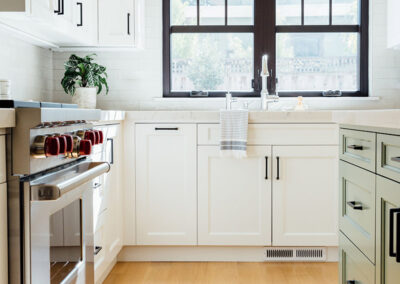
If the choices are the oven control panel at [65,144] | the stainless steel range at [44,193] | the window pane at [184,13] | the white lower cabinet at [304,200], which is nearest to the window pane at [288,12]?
the window pane at [184,13]

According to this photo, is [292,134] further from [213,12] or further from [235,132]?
[213,12]

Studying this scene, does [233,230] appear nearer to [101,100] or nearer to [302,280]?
[302,280]

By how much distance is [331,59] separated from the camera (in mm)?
3809

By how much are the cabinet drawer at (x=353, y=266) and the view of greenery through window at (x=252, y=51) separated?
212 cm

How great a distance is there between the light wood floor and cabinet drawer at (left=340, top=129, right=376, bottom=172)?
1.21 meters

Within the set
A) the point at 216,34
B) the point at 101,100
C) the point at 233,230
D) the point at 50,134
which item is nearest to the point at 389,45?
the point at 216,34

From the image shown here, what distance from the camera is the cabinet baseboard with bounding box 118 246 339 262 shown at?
316cm

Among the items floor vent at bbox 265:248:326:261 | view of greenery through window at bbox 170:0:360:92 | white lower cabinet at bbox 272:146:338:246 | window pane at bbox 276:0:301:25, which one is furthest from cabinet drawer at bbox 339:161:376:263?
window pane at bbox 276:0:301:25

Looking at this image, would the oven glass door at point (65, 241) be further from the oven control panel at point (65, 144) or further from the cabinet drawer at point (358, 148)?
the cabinet drawer at point (358, 148)

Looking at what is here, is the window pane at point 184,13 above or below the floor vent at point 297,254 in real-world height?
above

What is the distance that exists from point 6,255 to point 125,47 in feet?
8.04

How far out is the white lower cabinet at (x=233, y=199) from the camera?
3047 mm

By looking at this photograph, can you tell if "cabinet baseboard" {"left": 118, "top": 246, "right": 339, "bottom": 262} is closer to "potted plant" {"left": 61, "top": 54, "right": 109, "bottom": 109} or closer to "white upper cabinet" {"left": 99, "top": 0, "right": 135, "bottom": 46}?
"potted plant" {"left": 61, "top": 54, "right": 109, "bottom": 109}

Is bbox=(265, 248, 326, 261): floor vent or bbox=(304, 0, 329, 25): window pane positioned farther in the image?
bbox=(304, 0, 329, 25): window pane
